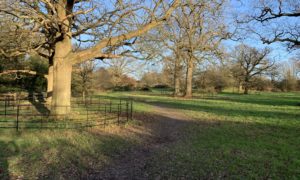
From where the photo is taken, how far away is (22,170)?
468 cm

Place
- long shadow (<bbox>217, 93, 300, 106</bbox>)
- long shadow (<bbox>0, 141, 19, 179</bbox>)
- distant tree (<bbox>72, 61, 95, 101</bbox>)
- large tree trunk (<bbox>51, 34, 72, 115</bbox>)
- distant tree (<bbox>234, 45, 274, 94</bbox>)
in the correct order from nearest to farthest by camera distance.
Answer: long shadow (<bbox>0, 141, 19, 179</bbox>)
large tree trunk (<bbox>51, 34, 72, 115</bbox>)
long shadow (<bbox>217, 93, 300, 106</bbox>)
distant tree (<bbox>72, 61, 95, 101</bbox>)
distant tree (<bbox>234, 45, 274, 94</bbox>)

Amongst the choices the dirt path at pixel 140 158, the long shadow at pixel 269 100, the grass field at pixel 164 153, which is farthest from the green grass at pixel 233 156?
the long shadow at pixel 269 100

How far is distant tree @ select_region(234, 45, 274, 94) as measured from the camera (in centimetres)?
4638

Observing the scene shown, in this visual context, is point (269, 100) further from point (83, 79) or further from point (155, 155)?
point (155, 155)

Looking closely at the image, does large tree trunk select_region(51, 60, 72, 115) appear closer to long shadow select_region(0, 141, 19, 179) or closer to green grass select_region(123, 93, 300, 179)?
long shadow select_region(0, 141, 19, 179)

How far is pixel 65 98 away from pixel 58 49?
226 cm

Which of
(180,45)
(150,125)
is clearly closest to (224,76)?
(180,45)

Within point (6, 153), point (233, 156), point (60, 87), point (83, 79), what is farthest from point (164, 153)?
point (83, 79)

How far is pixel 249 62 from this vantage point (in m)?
47.2

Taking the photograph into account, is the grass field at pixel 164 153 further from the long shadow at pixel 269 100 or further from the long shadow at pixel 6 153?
the long shadow at pixel 269 100

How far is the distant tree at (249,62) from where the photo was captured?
46375 millimetres

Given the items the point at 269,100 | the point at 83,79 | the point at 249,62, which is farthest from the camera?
the point at 249,62

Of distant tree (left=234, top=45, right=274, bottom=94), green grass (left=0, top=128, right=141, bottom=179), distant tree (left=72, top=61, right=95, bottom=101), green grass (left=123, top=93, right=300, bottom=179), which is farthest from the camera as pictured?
distant tree (left=234, top=45, right=274, bottom=94)

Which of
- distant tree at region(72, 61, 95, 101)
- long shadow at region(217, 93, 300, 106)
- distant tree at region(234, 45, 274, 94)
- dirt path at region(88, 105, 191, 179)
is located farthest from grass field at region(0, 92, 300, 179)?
distant tree at region(234, 45, 274, 94)
